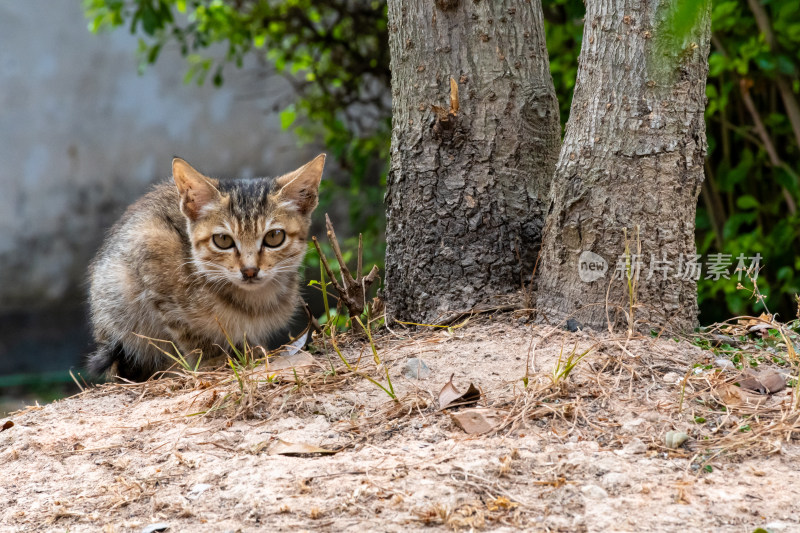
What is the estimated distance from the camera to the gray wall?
21.5 ft

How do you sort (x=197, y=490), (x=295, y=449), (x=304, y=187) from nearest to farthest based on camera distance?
(x=197, y=490) < (x=295, y=449) < (x=304, y=187)

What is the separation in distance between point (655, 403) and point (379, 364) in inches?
34.1

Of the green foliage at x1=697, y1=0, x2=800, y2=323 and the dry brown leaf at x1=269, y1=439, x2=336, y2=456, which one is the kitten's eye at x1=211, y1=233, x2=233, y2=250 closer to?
the dry brown leaf at x1=269, y1=439, x2=336, y2=456

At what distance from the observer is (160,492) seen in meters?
1.88

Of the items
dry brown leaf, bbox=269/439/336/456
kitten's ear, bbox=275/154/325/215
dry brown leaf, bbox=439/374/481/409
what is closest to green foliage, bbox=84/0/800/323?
kitten's ear, bbox=275/154/325/215

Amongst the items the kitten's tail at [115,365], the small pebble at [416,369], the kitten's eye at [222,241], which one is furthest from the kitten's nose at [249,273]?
the small pebble at [416,369]

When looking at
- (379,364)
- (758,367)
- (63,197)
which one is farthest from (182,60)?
(758,367)

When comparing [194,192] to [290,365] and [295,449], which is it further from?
[295,449]

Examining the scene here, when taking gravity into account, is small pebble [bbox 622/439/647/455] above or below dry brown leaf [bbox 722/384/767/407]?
below

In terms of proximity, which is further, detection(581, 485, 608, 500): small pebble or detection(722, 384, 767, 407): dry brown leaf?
detection(722, 384, 767, 407): dry brown leaf

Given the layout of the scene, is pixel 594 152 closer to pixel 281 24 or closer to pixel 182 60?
pixel 281 24

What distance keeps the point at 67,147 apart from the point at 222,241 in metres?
4.40

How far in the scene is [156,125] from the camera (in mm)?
6855

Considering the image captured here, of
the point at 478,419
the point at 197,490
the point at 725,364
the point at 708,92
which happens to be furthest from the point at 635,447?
the point at 708,92
